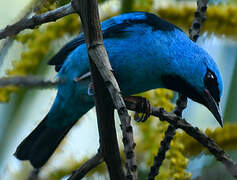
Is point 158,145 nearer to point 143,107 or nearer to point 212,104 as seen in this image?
point 143,107

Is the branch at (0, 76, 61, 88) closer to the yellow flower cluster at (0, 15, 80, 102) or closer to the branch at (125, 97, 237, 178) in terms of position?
the branch at (125, 97, 237, 178)

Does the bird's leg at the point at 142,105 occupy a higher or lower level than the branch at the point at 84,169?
lower

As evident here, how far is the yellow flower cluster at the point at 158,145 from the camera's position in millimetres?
2863

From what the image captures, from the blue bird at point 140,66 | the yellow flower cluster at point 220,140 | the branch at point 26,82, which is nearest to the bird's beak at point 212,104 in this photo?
the blue bird at point 140,66

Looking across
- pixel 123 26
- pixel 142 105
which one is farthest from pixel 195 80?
pixel 123 26

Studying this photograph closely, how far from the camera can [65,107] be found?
4.30 meters

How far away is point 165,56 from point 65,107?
1.14 meters

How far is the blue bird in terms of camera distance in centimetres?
374

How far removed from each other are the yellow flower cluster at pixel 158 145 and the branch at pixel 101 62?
38.4 inches

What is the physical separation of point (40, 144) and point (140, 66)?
1.41 m

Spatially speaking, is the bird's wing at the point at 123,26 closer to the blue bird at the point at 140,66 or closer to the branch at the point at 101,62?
the blue bird at the point at 140,66

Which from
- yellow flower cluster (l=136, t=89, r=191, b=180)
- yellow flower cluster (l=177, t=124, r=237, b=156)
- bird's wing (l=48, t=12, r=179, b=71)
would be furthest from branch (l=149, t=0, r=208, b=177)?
bird's wing (l=48, t=12, r=179, b=71)

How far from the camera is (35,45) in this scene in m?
3.55

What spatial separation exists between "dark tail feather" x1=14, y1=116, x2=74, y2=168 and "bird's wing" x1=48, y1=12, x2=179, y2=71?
27.4 inches
